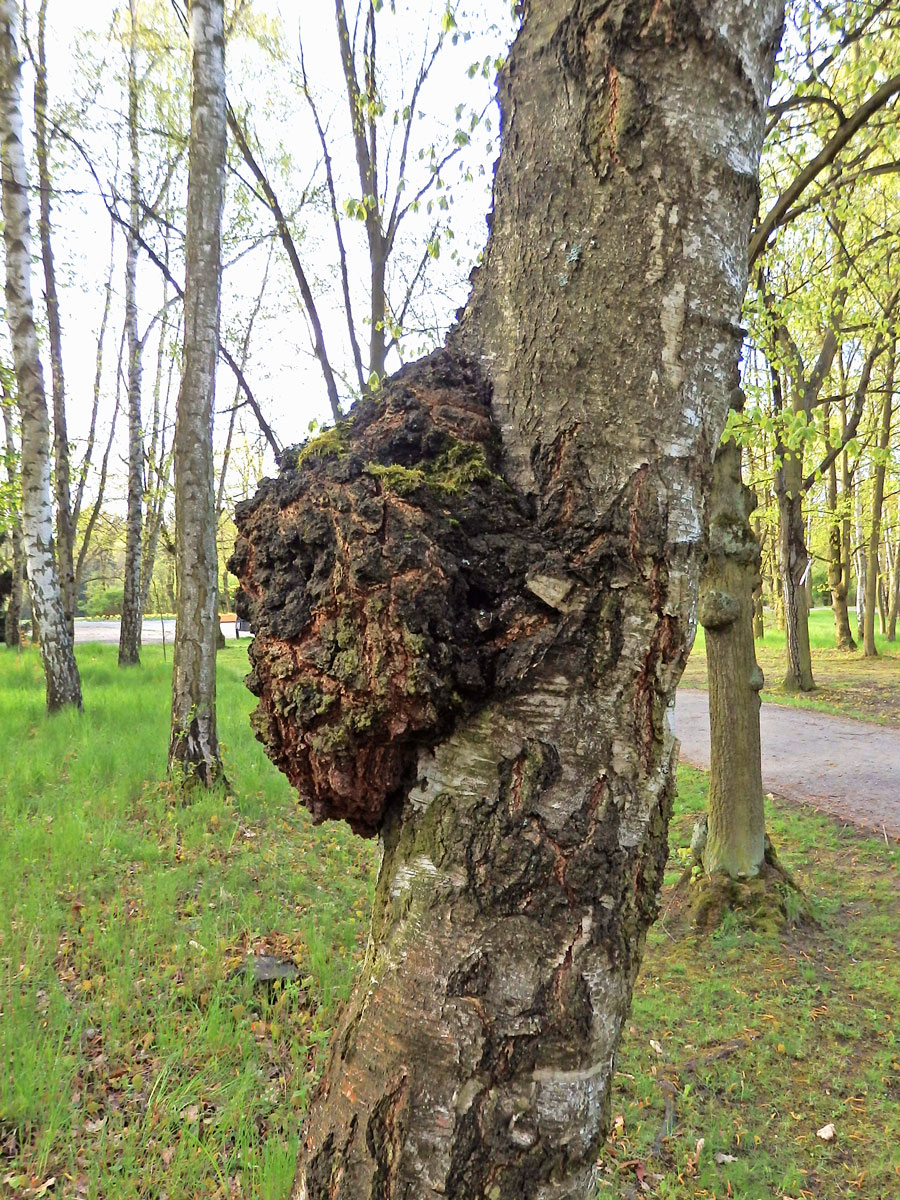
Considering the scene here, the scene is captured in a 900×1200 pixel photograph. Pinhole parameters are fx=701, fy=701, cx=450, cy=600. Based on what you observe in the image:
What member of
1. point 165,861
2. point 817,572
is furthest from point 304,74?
point 817,572

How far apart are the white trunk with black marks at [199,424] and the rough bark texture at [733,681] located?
397cm

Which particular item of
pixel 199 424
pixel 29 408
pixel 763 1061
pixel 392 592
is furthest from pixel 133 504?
pixel 392 592

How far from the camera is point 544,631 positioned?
3.47ft

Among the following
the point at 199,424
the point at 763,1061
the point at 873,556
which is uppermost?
the point at 199,424

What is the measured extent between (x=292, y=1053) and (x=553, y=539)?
9.52 feet

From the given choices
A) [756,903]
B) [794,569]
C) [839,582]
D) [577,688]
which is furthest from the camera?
[839,582]

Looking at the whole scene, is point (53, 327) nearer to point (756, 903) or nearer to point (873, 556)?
point (756, 903)

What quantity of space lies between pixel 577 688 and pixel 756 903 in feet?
16.0

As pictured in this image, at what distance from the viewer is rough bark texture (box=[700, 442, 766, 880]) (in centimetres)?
509

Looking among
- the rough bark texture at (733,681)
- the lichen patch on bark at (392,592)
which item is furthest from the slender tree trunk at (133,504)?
the lichen patch on bark at (392,592)

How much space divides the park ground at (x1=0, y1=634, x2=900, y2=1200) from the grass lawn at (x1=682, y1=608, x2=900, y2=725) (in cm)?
631

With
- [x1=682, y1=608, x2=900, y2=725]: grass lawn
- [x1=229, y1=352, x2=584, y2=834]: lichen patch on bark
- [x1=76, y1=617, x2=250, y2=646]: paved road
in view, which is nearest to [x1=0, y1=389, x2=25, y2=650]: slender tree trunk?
[x1=76, y1=617, x2=250, y2=646]: paved road

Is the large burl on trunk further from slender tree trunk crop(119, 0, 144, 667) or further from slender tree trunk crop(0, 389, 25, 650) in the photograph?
slender tree trunk crop(0, 389, 25, 650)

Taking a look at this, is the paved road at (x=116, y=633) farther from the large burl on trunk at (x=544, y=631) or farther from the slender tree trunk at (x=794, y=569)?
the large burl on trunk at (x=544, y=631)
